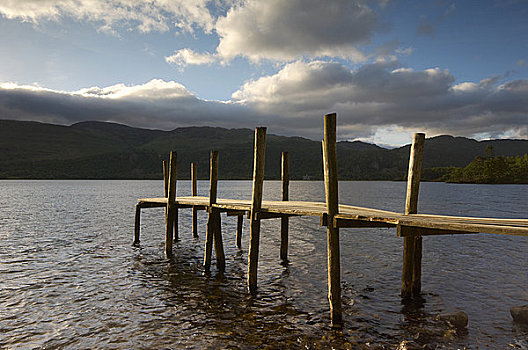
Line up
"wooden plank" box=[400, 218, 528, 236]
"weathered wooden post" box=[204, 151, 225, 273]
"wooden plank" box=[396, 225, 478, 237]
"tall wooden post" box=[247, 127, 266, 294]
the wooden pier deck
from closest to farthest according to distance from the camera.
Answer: "wooden plank" box=[400, 218, 528, 236], the wooden pier deck, "wooden plank" box=[396, 225, 478, 237], "tall wooden post" box=[247, 127, 266, 294], "weathered wooden post" box=[204, 151, 225, 273]

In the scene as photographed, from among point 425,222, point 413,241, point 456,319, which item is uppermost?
point 425,222

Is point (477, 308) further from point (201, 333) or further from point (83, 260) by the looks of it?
point (83, 260)

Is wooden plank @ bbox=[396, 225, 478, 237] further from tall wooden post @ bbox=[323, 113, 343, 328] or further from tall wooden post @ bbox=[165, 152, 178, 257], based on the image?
tall wooden post @ bbox=[165, 152, 178, 257]

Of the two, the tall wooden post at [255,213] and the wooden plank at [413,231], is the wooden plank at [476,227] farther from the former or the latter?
the tall wooden post at [255,213]

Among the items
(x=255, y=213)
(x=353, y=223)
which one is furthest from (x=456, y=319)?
(x=255, y=213)

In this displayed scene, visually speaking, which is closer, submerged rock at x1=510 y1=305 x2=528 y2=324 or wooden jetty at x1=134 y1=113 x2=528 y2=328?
wooden jetty at x1=134 y1=113 x2=528 y2=328

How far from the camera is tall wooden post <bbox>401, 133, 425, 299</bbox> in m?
10.7

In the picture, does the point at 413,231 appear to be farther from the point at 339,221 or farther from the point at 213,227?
the point at 213,227

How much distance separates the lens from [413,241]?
10.9m

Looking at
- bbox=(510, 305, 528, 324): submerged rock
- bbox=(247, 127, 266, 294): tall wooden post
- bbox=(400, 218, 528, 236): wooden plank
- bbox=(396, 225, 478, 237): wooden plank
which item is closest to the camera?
bbox=(400, 218, 528, 236): wooden plank

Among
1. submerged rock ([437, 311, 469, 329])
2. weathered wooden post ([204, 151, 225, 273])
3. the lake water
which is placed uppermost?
weathered wooden post ([204, 151, 225, 273])

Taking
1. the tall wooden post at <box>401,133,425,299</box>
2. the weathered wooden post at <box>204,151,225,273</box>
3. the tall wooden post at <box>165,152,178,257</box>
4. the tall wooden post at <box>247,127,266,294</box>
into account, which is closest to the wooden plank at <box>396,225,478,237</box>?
the tall wooden post at <box>401,133,425,299</box>

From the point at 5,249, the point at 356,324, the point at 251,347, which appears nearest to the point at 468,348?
the point at 356,324

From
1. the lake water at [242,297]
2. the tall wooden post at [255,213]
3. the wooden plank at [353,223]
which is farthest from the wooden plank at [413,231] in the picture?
the tall wooden post at [255,213]
